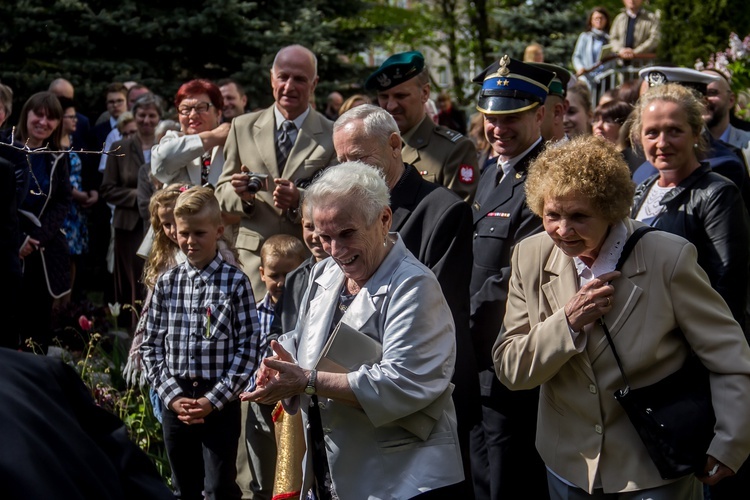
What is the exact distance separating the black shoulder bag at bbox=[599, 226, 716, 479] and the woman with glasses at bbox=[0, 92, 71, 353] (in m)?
5.61

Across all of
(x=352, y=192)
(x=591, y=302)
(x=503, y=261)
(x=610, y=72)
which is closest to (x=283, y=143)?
(x=503, y=261)

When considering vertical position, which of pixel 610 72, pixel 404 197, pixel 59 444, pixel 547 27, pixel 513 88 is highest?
pixel 59 444

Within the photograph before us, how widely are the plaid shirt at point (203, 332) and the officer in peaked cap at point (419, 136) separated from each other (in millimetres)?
1516

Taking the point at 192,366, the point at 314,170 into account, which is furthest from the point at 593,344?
the point at 314,170

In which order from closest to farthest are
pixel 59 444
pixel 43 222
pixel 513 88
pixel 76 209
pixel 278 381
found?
pixel 59 444 → pixel 278 381 → pixel 513 88 → pixel 43 222 → pixel 76 209

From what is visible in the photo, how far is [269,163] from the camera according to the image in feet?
20.1

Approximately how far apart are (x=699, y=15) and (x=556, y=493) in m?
11.8

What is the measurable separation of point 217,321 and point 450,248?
1.37m

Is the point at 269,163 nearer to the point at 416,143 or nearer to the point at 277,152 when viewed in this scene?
the point at 277,152

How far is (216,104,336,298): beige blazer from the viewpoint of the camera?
6.04 metres

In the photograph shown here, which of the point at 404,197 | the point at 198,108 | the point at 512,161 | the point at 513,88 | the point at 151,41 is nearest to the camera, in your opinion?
the point at 404,197

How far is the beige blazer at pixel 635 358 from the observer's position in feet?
11.5

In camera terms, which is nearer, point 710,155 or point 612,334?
point 612,334

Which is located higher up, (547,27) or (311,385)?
(311,385)
